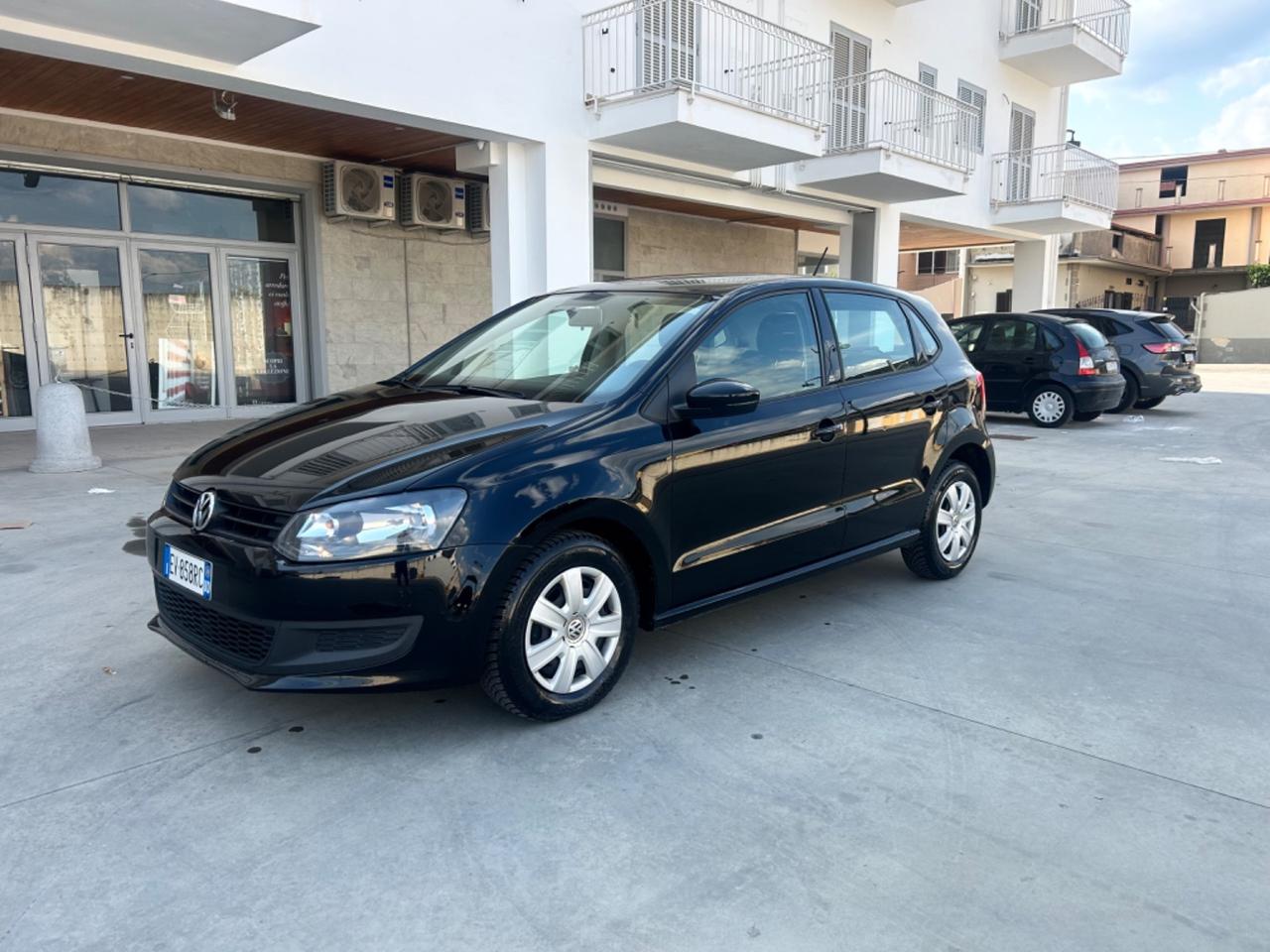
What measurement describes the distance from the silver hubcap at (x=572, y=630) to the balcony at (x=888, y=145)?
11.8 m

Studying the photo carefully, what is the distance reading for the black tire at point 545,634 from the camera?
3.11 meters

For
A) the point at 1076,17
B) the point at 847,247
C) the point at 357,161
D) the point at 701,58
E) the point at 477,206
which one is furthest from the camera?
the point at 1076,17

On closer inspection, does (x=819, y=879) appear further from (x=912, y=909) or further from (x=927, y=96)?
(x=927, y=96)

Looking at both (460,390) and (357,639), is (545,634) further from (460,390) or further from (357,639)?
(460,390)

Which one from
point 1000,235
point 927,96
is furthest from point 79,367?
point 1000,235

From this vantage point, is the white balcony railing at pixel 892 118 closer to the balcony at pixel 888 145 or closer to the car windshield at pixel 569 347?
the balcony at pixel 888 145

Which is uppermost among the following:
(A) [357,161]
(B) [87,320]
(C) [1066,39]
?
(C) [1066,39]

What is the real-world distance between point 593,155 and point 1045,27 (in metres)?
12.6

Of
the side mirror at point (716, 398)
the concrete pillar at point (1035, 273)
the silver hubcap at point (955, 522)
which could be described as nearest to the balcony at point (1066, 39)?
the concrete pillar at point (1035, 273)

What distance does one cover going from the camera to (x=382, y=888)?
2406 millimetres

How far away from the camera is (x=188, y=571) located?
128 inches

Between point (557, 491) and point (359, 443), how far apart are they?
2.46 ft

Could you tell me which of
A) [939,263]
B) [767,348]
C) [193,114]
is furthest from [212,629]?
[939,263]

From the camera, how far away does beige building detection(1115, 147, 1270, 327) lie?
38312 millimetres
